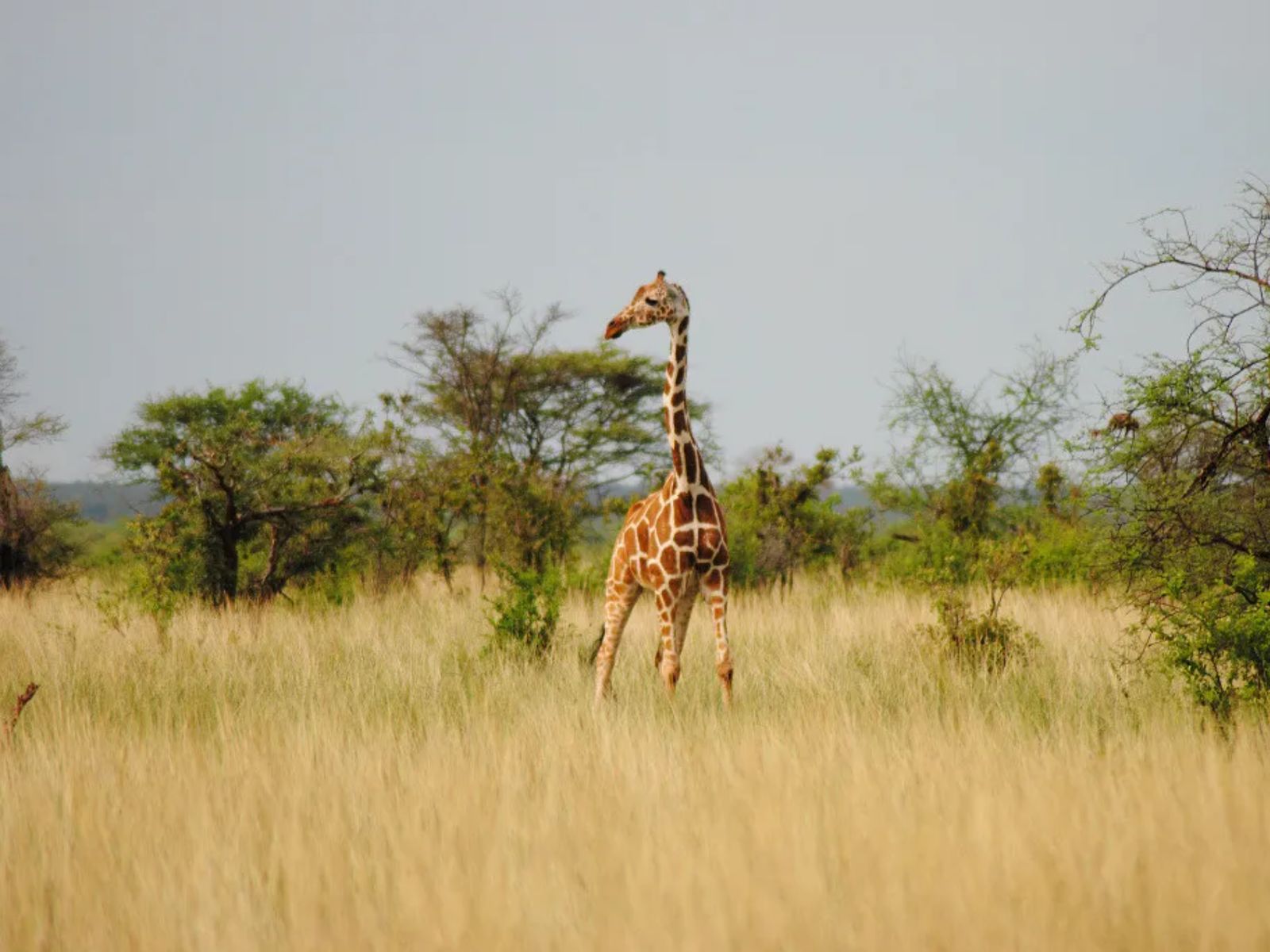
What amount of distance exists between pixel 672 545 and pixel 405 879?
389 centimetres

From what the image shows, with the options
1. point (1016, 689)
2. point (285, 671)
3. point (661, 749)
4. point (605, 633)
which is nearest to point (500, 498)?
point (285, 671)

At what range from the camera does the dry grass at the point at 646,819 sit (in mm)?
3354

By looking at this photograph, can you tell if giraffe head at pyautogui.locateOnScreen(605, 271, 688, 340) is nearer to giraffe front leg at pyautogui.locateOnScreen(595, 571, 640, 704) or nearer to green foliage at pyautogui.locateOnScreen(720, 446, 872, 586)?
giraffe front leg at pyautogui.locateOnScreen(595, 571, 640, 704)

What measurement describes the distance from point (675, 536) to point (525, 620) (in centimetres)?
250

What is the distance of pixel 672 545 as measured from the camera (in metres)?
7.32

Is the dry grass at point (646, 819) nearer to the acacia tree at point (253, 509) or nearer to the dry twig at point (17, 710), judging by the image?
the dry twig at point (17, 710)

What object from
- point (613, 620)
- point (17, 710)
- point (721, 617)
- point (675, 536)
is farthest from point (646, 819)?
point (17, 710)

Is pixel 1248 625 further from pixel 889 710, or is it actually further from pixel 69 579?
pixel 69 579

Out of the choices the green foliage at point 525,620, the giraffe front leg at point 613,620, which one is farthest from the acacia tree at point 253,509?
the giraffe front leg at point 613,620

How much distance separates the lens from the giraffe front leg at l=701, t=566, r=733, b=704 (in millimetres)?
6996

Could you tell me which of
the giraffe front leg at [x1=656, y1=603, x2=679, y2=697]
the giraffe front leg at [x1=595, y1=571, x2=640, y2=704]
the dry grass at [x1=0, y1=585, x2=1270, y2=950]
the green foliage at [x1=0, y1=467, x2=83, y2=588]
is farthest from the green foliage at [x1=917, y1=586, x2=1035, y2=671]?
the green foliage at [x1=0, y1=467, x2=83, y2=588]

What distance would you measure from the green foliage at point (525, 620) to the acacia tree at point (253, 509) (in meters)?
4.40

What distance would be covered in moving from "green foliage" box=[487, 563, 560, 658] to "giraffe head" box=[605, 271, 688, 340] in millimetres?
2826

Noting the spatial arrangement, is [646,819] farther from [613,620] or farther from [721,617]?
[613,620]
